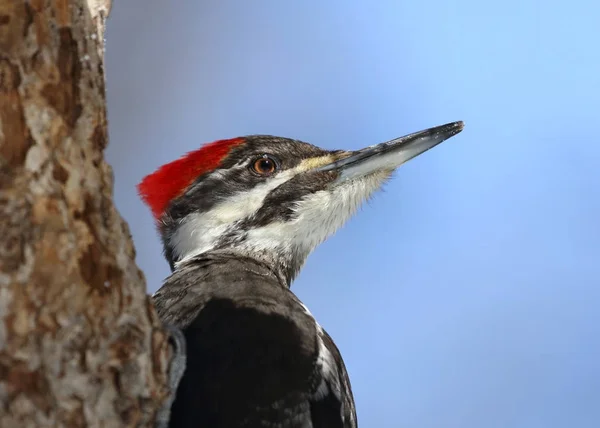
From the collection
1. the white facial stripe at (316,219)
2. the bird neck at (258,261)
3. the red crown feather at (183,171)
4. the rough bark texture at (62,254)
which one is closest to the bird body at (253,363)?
the rough bark texture at (62,254)

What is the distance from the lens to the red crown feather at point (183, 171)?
385cm

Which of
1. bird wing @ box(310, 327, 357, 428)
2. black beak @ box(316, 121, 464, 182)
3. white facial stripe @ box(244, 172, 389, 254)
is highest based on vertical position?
black beak @ box(316, 121, 464, 182)

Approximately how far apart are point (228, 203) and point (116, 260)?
1.87 metres

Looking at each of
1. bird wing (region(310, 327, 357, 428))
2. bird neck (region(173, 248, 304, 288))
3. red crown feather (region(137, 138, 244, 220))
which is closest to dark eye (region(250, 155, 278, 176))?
red crown feather (region(137, 138, 244, 220))

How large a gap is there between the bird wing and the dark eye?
1184mm

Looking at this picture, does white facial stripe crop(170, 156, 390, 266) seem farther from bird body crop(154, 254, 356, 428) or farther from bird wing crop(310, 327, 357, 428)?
bird wing crop(310, 327, 357, 428)

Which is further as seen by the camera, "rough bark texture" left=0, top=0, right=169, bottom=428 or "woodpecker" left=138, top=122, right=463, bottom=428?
"woodpecker" left=138, top=122, right=463, bottom=428

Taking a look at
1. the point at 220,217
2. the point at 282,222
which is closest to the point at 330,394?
the point at 282,222

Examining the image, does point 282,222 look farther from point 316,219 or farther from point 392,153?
point 392,153

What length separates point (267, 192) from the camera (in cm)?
384

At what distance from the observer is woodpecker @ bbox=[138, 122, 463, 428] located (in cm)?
236

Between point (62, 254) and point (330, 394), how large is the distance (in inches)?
43.1

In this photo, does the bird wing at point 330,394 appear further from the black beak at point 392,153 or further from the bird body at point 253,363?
the black beak at point 392,153

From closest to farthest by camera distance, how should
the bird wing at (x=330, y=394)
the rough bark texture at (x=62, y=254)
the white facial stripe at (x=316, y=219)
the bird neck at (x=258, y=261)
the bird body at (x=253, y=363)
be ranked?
the rough bark texture at (x=62, y=254) → the bird body at (x=253, y=363) → the bird wing at (x=330, y=394) → the bird neck at (x=258, y=261) → the white facial stripe at (x=316, y=219)
